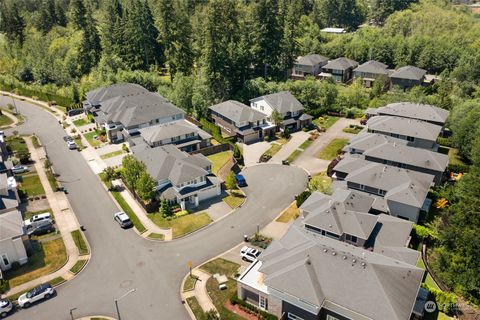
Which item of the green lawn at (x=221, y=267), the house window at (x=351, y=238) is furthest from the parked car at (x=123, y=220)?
the house window at (x=351, y=238)

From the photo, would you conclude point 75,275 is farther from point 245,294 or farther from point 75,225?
point 245,294

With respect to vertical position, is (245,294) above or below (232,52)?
below

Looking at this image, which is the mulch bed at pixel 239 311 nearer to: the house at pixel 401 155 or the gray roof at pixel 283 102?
the house at pixel 401 155

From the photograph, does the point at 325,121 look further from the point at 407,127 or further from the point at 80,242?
the point at 80,242

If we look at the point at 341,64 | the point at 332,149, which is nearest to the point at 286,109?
the point at 332,149

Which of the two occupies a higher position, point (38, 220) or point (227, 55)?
point (227, 55)

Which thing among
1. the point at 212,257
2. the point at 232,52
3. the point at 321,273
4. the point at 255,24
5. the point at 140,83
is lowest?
the point at 212,257

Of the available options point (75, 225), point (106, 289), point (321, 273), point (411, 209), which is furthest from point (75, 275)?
point (411, 209)
